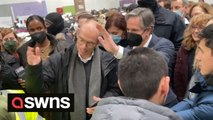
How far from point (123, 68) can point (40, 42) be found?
184 cm

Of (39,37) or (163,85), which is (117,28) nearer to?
(39,37)

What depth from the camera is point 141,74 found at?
51.7 inches

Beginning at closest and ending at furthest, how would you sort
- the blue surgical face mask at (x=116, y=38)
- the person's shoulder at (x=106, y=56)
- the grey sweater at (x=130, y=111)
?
the grey sweater at (x=130, y=111) → the person's shoulder at (x=106, y=56) → the blue surgical face mask at (x=116, y=38)

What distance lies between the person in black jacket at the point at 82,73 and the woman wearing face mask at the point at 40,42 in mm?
765

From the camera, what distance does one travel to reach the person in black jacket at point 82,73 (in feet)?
7.07

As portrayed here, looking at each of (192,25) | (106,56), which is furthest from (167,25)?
(106,56)

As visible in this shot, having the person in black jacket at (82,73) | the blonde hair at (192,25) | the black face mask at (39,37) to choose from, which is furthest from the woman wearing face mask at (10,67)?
the blonde hair at (192,25)

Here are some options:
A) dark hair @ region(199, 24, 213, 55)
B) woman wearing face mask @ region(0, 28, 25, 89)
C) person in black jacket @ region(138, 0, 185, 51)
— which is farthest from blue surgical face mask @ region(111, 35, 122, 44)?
dark hair @ region(199, 24, 213, 55)

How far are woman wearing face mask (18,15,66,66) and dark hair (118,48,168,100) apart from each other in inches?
66.9

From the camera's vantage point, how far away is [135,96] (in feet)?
4.31

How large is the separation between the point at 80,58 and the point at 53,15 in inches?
76.9

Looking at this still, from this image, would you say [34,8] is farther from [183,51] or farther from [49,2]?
[183,51]

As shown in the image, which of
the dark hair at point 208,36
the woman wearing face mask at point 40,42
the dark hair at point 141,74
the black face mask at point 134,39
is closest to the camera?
the dark hair at point 141,74

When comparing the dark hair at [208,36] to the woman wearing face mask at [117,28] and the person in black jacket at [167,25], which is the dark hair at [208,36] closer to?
the woman wearing face mask at [117,28]
